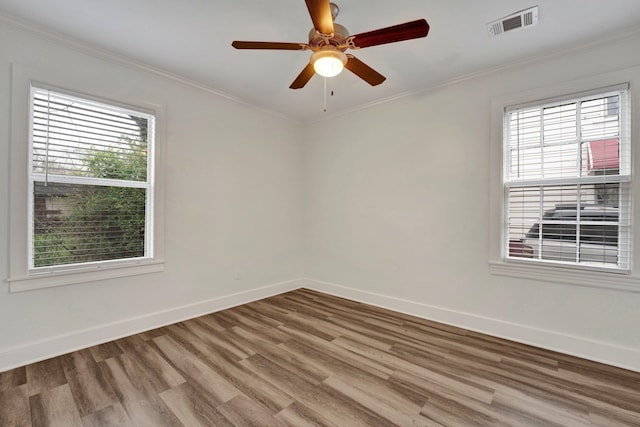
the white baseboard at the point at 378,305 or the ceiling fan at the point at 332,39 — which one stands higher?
the ceiling fan at the point at 332,39

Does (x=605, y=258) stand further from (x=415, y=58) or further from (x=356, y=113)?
(x=356, y=113)

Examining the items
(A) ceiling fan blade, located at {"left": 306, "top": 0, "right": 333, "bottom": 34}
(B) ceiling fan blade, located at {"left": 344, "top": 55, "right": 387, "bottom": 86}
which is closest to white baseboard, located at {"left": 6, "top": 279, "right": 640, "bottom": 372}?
(B) ceiling fan blade, located at {"left": 344, "top": 55, "right": 387, "bottom": 86}

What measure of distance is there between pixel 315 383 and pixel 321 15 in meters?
2.39

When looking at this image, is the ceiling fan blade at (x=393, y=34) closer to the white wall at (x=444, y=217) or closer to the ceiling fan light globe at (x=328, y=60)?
the ceiling fan light globe at (x=328, y=60)

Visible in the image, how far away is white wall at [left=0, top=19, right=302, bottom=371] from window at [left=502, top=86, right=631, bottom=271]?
9.52ft

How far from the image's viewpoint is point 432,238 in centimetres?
341

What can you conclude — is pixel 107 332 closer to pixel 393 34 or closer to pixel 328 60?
pixel 328 60

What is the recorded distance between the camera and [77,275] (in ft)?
8.56

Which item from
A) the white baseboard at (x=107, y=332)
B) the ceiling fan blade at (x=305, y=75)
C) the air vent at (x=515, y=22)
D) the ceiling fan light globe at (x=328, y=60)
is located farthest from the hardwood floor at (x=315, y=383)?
the air vent at (x=515, y=22)

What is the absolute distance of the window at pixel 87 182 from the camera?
2.45m

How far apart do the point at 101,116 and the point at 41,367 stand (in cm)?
218

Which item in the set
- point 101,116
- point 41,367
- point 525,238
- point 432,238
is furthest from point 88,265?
point 525,238

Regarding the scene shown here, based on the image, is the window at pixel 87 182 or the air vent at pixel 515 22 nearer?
the air vent at pixel 515 22

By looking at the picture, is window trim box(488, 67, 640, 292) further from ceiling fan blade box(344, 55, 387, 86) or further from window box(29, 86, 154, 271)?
window box(29, 86, 154, 271)
